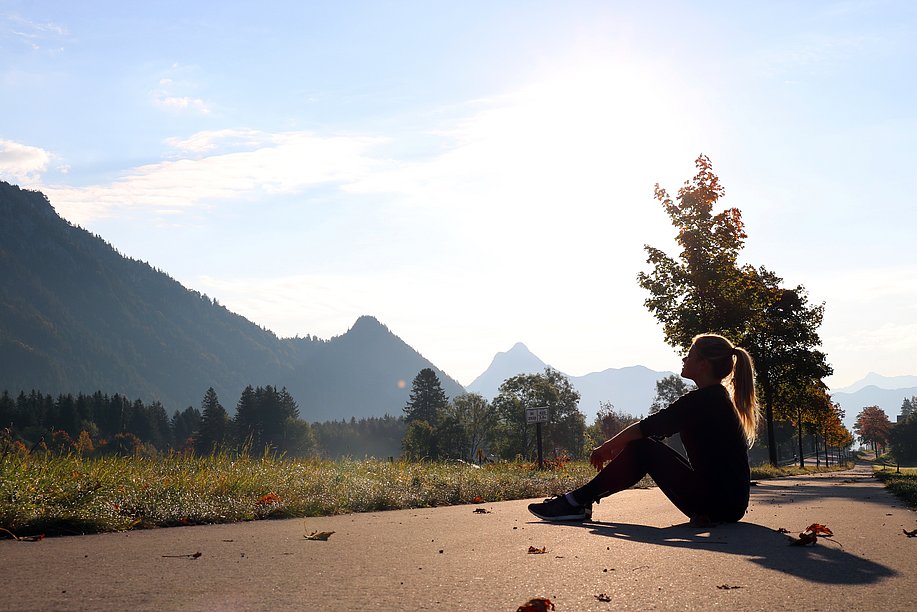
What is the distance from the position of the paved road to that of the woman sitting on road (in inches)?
10.6

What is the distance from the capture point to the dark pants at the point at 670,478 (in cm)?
612

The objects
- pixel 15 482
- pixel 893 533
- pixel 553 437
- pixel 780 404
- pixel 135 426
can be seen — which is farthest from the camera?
pixel 135 426

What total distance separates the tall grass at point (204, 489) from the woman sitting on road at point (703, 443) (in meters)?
3.81

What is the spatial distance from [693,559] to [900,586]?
3.54 ft

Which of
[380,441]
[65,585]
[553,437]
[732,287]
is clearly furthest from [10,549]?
[380,441]

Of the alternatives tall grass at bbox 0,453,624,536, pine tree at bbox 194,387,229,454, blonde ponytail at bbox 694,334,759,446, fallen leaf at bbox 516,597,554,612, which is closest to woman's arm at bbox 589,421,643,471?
blonde ponytail at bbox 694,334,759,446

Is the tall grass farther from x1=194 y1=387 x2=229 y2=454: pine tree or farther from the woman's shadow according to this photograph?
x1=194 y1=387 x2=229 y2=454: pine tree

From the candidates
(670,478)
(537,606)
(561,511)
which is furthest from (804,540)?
(537,606)

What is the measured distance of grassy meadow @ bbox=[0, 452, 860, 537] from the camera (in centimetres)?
645

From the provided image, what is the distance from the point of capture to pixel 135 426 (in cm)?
12262

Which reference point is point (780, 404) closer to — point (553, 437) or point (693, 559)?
point (693, 559)

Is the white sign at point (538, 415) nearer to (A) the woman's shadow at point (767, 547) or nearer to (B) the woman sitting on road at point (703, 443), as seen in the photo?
(A) the woman's shadow at point (767, 547)

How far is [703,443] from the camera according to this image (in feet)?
19.5

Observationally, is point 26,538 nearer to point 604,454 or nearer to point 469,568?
point 469,568
